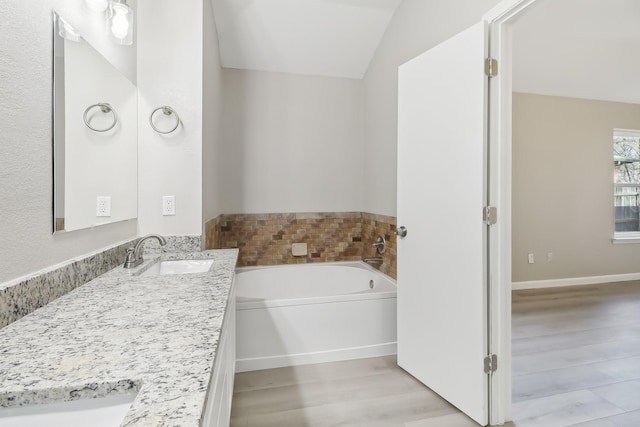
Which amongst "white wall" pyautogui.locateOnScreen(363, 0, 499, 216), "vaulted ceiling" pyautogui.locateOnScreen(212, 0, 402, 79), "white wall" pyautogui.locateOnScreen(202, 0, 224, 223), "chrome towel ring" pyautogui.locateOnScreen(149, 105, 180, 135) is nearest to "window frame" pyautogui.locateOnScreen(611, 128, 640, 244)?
"white wall" pyautogui.locateOnScreen(363, 0, 499, 216)

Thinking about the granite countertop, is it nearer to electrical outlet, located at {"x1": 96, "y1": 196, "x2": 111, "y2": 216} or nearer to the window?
electrical outlet, located at {"x1": 96, "y1": 196, "x2": 111, "y2": 216}

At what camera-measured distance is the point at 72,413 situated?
597 millimetres

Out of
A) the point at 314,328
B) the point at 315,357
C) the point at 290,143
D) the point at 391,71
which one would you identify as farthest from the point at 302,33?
the point at 315,357

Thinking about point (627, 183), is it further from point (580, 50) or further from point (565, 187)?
point (580, 50)

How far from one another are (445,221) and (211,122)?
72.6 inches

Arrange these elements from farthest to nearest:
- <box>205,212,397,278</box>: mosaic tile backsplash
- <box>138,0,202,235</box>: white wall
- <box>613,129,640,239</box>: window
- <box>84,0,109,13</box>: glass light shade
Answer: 1. <box>613,129,640,239</box>: window
2. <box>205,212,397,278</box>: mosaic tile backsplash
3. <box>138,0,202,235</box>: white wall
4. <box>84,0,109,13</box>: glass light shade

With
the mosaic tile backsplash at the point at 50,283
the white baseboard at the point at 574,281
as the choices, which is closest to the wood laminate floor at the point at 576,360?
the white baseboard at the point at 574,281

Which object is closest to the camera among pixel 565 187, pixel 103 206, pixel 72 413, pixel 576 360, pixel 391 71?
pixel 72 413

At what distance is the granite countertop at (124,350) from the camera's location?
0.57 m

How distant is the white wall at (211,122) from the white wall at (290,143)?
0.20m

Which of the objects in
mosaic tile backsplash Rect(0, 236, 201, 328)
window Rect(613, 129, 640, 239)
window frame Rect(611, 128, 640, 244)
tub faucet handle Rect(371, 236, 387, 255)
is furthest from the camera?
window Rect(613, 129, 640, 239)

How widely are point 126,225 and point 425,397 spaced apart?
6.63ft

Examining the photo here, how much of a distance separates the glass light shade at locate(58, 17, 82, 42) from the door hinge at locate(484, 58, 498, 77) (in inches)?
72.7

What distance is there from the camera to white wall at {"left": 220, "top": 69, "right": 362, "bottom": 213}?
131 inches
